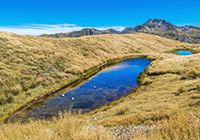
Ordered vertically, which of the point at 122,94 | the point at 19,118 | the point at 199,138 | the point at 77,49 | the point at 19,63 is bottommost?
the point at 19,118

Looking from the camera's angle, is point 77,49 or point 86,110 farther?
point 77,49

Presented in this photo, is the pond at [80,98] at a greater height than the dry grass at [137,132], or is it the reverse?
the dry grass at [137,132]

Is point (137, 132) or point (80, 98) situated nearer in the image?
point (137, 132)

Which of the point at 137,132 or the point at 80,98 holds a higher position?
the point at 137,132

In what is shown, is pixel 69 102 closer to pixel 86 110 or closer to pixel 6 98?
pixel 86 110

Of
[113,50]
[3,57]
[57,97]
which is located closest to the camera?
[57,97]

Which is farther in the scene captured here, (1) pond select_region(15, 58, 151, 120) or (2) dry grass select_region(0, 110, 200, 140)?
(1) pond select_region(15, 58, 151, 120)

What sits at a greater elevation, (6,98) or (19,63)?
(19,63)

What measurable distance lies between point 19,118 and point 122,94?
1860cm

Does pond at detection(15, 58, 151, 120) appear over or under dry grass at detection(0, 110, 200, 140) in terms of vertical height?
under

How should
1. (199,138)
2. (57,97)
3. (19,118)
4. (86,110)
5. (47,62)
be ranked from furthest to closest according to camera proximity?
(47,62)
(57,97)
(86,110)
(19,118)
(199,138)

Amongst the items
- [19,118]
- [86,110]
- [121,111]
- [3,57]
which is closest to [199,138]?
[121,111]

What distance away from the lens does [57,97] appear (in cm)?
2289

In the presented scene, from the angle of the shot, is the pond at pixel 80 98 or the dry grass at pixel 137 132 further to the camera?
the pond at pixel 80 98
